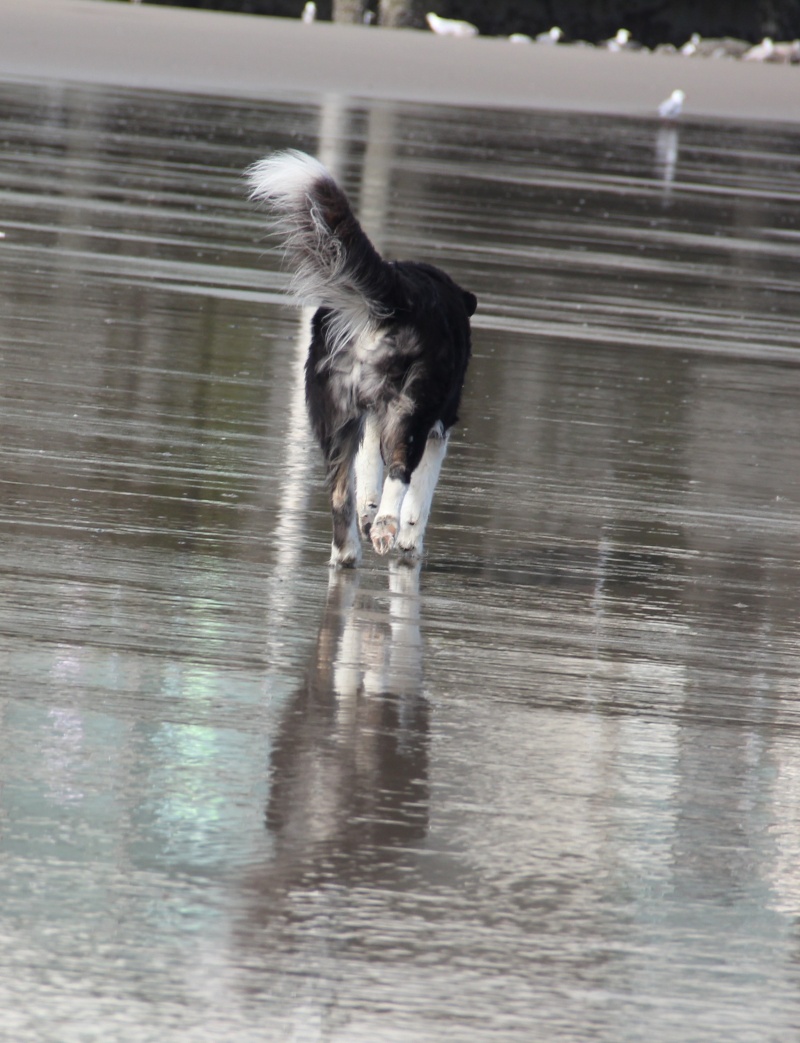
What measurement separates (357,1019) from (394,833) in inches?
33.9

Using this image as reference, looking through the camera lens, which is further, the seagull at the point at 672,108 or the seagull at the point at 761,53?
the seagull at the point at 761,53

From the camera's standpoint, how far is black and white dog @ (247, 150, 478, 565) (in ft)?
20.1

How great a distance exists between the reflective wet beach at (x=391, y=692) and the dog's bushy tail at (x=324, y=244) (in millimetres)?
872

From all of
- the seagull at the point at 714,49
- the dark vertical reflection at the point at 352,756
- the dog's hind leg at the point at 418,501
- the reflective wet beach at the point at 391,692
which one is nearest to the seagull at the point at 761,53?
the seagull at the point at 714,49

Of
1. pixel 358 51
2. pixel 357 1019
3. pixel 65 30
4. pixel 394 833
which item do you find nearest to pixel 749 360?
pixel 394 833

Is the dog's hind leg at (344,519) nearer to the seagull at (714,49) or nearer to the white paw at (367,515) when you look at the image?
the white paw at (367,515)

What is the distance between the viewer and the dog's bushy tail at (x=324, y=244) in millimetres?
6109

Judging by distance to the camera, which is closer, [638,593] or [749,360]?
[638,593]

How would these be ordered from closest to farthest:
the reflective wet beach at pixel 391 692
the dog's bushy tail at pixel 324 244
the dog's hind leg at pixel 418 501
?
the reflective wet beach at pixel 391 692
the dog's bushy tail at pixel 324 244
the dog's hind leg at pixel 418 501

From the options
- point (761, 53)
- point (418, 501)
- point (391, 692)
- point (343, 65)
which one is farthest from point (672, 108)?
point (391, 692)

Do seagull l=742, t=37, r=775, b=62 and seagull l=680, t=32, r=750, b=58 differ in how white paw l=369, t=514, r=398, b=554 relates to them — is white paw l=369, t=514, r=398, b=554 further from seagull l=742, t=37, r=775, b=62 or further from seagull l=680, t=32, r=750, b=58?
seagull l=680, t=32, r=750, b=58

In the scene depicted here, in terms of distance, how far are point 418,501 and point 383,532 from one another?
21.3 inches

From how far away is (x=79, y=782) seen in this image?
4.34 meters

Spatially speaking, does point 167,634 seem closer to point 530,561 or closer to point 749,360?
point 530,561
